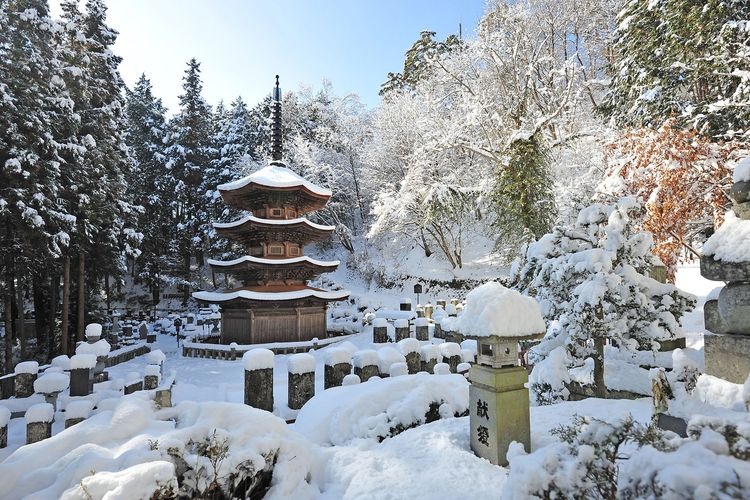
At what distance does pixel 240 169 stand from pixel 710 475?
32057 millimetres

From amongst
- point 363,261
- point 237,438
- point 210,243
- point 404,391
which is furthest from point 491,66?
point 210,243

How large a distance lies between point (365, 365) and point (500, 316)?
420 cm

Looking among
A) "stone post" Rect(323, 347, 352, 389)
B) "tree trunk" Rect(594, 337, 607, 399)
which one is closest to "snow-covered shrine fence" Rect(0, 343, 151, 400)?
"stone post" Rect(323, 347, 352, 389)

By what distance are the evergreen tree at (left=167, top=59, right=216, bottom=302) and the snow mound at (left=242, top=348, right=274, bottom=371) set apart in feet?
85.8

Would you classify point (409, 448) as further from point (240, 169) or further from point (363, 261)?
point (240, 169)

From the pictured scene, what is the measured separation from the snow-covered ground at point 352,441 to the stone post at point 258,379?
0.36 m

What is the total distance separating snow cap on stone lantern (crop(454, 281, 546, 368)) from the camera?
4.36 metres

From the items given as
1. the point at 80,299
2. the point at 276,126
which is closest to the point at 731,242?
the point at 276,126

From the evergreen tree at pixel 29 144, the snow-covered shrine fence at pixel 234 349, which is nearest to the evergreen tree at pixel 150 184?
the evergreen tree at pixel 29 144

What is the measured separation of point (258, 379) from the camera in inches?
272

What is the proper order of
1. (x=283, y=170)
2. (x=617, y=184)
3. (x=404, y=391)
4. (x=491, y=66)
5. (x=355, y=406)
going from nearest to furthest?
(x=355, y=406), (x=404, y=391), (x=617, y=184), (x=283, y=170), (x=491, y=66)

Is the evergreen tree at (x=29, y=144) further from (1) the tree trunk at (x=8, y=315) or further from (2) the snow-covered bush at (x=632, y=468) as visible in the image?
(2) the snow-covered bush at (x=632, y=468)

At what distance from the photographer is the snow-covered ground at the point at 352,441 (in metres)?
3.18

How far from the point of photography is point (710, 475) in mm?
1521
